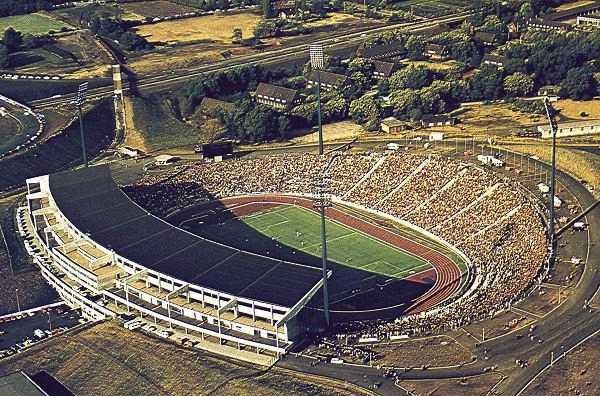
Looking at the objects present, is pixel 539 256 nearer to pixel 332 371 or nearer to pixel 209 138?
pixel 332 371

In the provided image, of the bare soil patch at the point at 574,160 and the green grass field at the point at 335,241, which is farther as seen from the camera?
the bare soil patch at the point at 574,160

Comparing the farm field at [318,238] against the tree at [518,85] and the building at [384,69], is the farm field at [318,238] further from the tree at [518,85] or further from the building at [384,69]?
the building at [384,69]

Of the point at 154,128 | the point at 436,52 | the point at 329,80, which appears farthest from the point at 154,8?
the point at 154,128

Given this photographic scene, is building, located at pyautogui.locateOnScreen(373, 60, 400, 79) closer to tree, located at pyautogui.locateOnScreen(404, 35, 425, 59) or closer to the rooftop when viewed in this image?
tree, located at pyautogui.locateOnScreen(404, 35, 425, 59)

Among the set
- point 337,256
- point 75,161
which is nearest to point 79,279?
point 337,256

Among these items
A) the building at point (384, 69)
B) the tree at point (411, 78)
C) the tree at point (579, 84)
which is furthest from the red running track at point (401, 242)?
the tree at point (579, 84)

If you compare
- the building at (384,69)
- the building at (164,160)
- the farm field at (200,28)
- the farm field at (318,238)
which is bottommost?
the farm field at (318,238)
